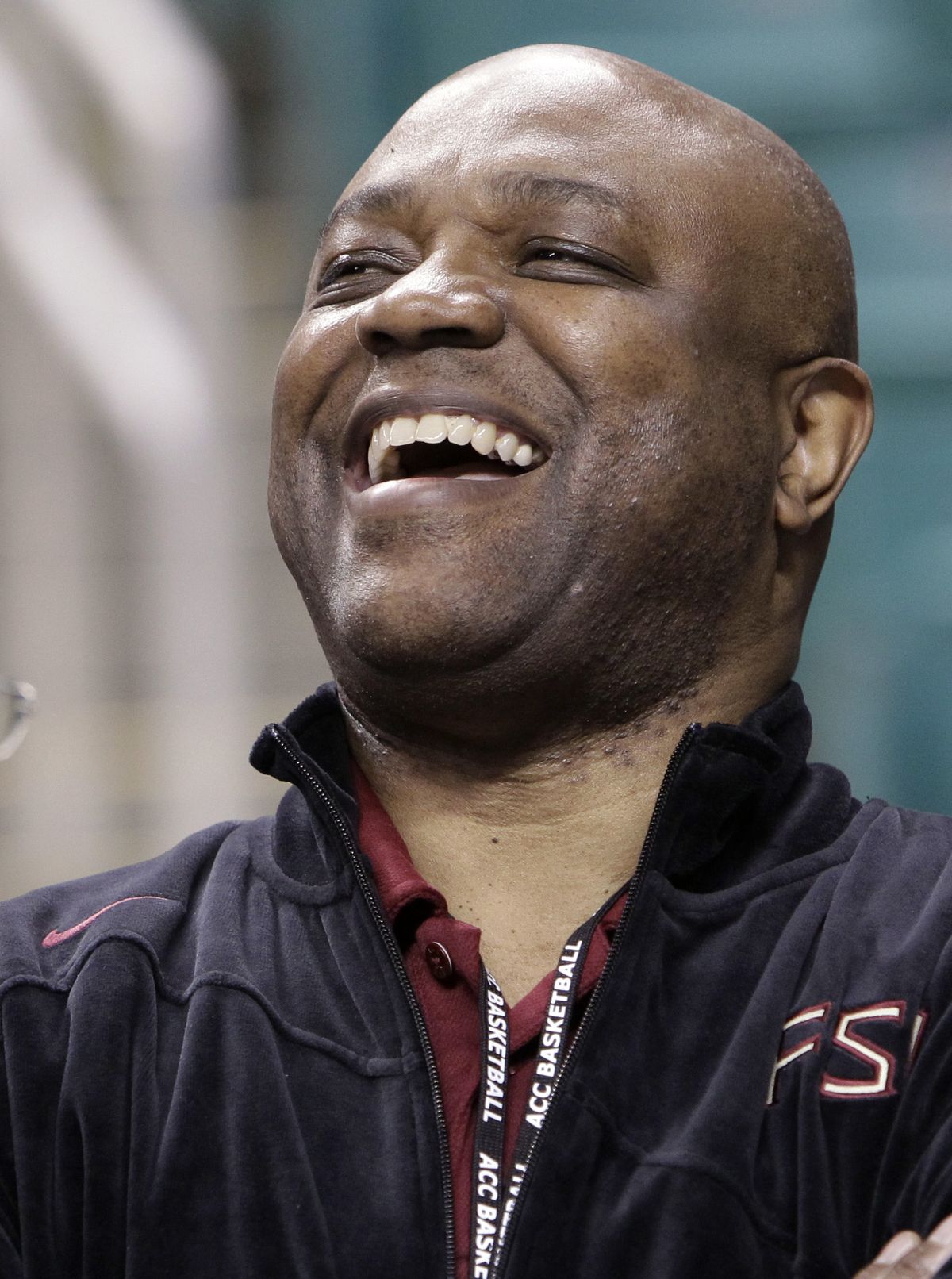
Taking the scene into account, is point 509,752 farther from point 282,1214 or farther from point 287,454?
point 282,1214

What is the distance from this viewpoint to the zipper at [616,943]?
4.99 ft

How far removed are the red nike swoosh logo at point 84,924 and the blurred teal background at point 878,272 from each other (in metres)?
1.48

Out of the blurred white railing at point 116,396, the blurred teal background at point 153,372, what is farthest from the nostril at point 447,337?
the blurred white railing at point 116,396

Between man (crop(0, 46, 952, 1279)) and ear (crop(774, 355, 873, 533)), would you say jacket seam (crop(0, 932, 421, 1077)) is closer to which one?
man (crop(0, 46, 952, 1279))

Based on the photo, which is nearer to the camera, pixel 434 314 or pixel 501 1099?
pixel 501 1099

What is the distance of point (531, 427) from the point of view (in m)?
1.82

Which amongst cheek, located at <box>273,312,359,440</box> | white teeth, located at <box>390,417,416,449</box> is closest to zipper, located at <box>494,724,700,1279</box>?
white teeth, located at <box>390,417,416,449</box>

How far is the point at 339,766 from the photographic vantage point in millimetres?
1965

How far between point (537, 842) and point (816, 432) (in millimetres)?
599

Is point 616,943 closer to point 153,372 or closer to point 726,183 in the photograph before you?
point 726,183

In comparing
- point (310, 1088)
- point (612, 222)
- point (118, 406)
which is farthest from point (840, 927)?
point (118, 406)

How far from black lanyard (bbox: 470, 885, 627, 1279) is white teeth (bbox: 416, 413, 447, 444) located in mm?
527

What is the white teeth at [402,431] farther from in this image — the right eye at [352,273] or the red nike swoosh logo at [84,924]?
the red nike swoosh logo at [84,924]

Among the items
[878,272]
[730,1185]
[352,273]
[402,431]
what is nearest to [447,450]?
[402,431]
